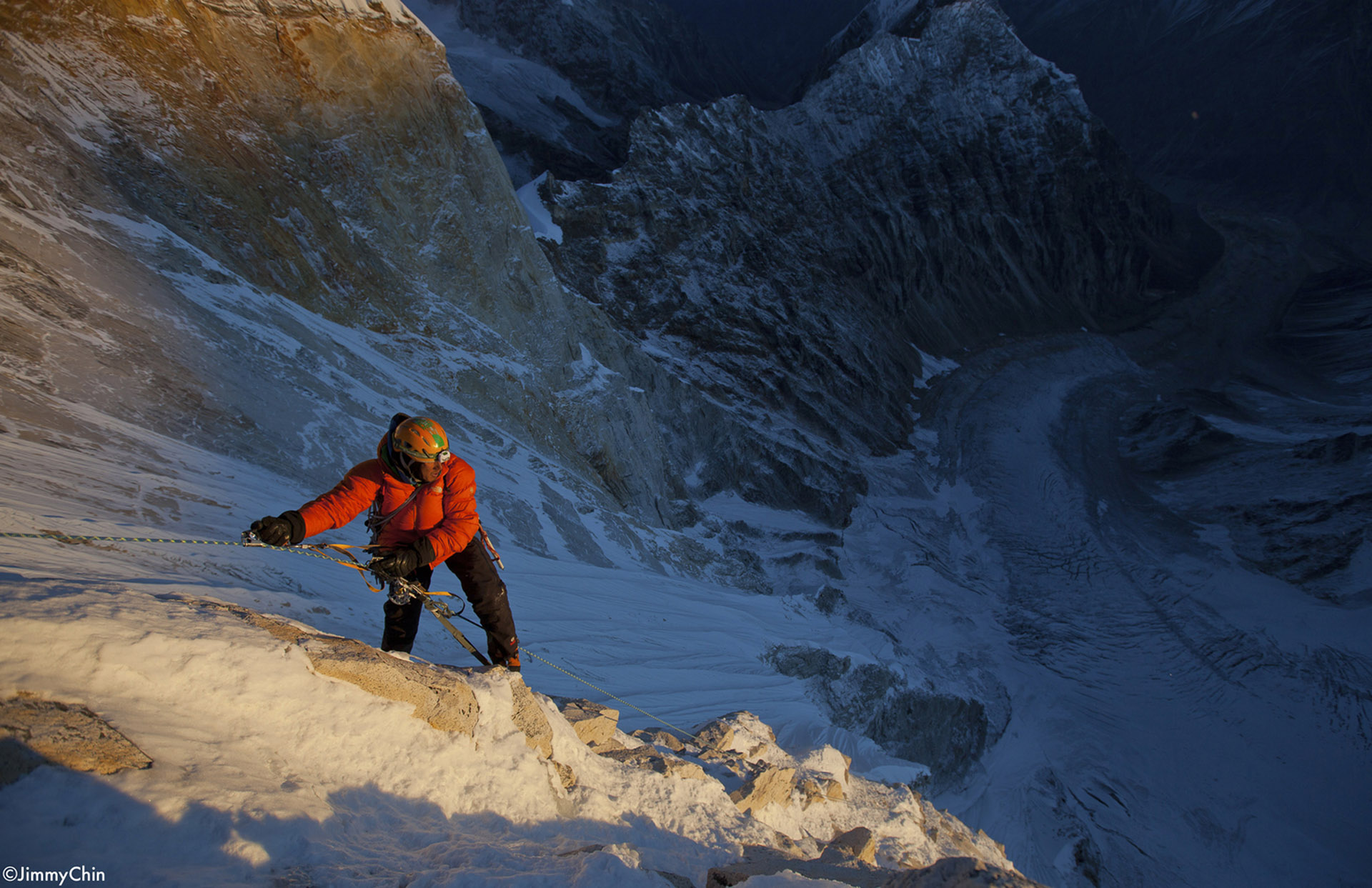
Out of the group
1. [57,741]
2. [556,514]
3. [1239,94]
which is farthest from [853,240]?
[1239,94]

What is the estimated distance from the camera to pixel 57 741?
2.50m

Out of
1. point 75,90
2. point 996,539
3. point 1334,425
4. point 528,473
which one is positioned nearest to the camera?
point 75,90

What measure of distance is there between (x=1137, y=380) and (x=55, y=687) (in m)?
50.8

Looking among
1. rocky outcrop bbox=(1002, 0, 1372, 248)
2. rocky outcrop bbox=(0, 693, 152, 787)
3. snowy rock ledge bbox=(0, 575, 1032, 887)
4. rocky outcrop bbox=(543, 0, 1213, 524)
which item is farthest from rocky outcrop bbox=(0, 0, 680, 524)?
rocky outcrop bbox=(1002, 0, 1372, 248)

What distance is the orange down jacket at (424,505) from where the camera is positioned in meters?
4.33

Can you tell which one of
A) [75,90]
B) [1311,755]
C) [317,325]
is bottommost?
[1311,755]

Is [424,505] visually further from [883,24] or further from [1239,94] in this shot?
[1239,94]

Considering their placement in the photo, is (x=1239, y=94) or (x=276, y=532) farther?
(x=1239, y=94)

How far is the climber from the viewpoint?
13.6 ft

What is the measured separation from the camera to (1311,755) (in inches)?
750

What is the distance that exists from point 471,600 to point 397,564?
3.01ft

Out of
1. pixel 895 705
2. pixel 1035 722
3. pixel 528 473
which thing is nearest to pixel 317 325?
pixel 528 473

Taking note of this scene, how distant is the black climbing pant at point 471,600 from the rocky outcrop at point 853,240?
1939 cm

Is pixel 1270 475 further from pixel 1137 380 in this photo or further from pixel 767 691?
pixel 767 691
